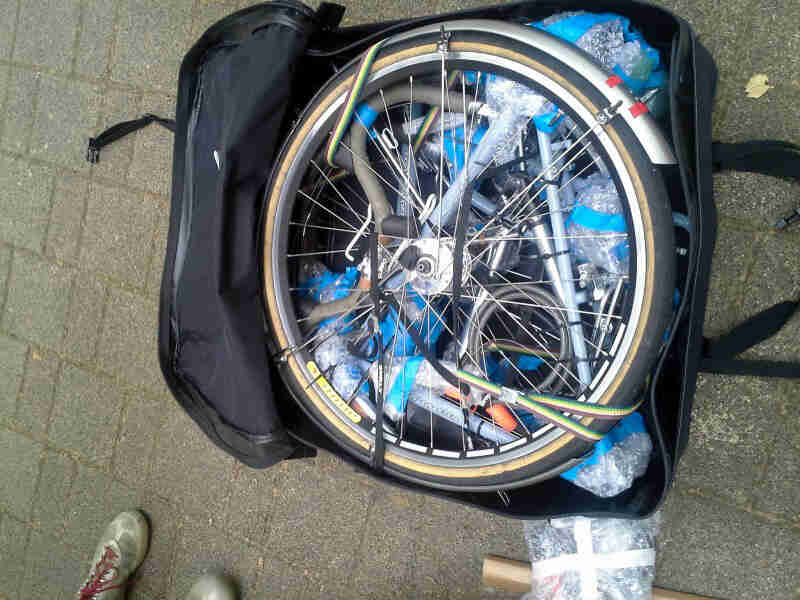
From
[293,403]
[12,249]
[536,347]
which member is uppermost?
[536,347]

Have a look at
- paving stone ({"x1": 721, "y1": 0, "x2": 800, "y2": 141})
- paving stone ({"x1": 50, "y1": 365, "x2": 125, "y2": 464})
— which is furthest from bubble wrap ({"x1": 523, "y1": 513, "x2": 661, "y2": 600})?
paving stone ({"x1": 50, "y1": 365, "x2": 125, "y2": 464})

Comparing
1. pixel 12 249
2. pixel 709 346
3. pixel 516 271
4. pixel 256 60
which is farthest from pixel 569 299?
pixel 12 249

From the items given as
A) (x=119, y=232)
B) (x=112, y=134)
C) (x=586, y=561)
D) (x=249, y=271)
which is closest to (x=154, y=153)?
Answer: (x=112, y=134)

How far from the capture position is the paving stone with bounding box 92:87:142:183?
180 cm

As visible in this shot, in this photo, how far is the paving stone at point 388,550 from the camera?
1.54 meters

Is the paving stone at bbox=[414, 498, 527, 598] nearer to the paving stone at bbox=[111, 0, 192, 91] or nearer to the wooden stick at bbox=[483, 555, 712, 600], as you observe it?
the wooden stick at bbox=[483, 555, 712, 600]

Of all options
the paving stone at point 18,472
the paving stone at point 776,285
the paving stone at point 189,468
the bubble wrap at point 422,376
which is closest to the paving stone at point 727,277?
the paving stone at point 776,285

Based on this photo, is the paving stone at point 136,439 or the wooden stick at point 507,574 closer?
the wooden stick at point 507,574

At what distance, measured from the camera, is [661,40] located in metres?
1.09

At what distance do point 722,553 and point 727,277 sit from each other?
0.63 m

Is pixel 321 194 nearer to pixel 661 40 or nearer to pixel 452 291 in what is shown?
pixel 452 291

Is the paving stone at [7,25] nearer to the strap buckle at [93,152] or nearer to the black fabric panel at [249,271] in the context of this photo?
the strap buckle at [93,152]

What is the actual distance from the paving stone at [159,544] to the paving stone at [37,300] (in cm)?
64

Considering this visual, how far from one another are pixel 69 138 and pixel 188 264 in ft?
3.32
